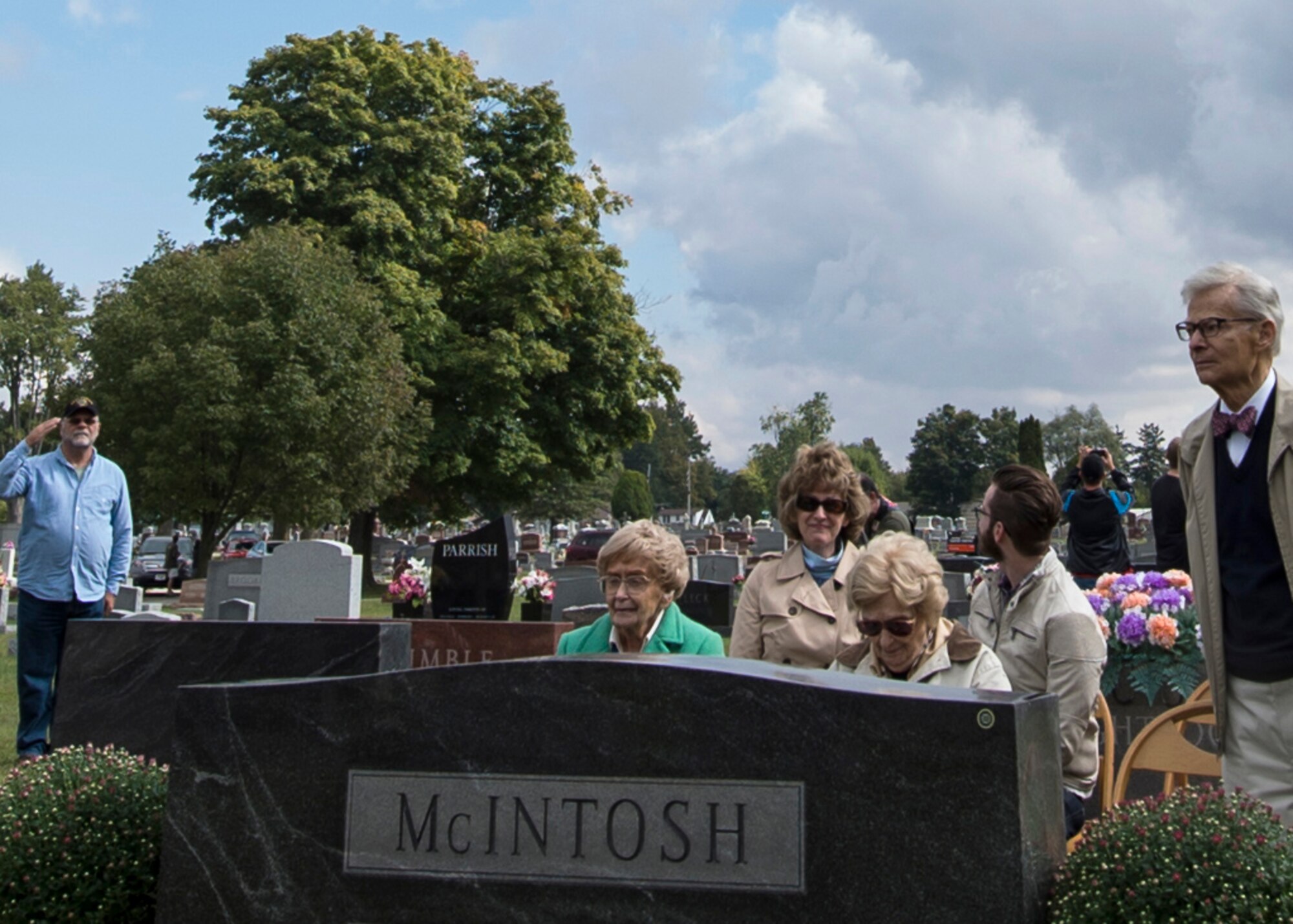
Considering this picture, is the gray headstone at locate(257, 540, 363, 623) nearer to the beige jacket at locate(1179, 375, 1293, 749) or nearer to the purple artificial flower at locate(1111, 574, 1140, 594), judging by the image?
the purple artificial flower at locate(1111, 574, 1140, 594)

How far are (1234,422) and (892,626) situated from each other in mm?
1185

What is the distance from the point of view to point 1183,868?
2525mm

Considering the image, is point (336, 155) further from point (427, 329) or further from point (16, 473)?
point (16, 473)

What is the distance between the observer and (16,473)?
7.44 metres

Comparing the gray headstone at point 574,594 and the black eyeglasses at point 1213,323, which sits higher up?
the black eyeglasses at point 1213,323

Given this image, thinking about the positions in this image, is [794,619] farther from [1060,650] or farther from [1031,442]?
[1031,442]

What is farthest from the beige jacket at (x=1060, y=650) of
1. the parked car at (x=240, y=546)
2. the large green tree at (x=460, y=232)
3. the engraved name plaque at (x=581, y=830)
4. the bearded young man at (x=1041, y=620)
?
the parked car at (x=240, y=546)

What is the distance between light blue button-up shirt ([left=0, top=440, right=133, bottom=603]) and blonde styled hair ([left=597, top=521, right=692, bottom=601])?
4.15 meters

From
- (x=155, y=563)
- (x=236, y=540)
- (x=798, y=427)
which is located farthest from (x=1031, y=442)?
(x=155, y=563)

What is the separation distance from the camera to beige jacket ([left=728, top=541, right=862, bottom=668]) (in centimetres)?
460

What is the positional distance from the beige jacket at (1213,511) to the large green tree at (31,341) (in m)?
66.1

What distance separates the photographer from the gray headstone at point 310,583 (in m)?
13.9

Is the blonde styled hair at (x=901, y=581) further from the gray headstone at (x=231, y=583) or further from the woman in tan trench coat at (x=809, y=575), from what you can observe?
the gray headstone at (x=231, y=583)

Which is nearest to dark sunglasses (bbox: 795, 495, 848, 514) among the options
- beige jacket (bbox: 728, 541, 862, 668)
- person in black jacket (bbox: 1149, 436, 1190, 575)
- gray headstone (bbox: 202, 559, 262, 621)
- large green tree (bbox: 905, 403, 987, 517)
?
beige jacket (bbox: 728, 541, 862, 668)
